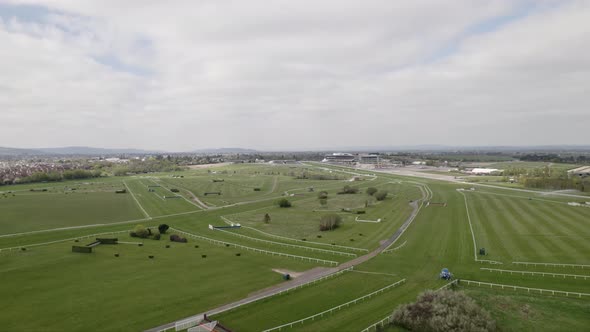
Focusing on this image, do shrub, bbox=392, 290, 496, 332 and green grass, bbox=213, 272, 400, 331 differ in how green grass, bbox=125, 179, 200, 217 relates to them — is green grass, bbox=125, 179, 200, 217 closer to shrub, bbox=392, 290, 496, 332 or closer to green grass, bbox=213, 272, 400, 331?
green grass, bbox=213, 272, 400, 331

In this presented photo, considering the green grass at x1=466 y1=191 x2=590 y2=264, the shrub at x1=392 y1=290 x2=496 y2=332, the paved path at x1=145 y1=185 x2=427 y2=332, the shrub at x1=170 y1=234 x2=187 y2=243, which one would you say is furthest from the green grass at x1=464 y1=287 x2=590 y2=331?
the shrub at x1=170 y1=234 x2=187 y2=243

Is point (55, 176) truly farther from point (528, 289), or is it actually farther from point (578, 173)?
point (578, 173)

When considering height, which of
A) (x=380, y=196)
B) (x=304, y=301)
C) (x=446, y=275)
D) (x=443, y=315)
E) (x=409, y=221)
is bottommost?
(x=409, y=221)

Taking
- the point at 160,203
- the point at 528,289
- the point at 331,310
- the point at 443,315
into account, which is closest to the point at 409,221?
the point at 528,289

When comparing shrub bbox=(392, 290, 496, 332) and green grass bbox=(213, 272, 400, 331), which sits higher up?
shrub bbox=(392, 290, 496, 332)

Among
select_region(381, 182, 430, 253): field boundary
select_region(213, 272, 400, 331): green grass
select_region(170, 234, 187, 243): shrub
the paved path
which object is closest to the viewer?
select_region(213, 272, 400, 331): green grass

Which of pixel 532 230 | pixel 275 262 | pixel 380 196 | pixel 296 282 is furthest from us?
pixel 380 196

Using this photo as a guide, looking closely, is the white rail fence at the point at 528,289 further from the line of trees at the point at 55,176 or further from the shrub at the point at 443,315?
the line of trees at the point at 55,176
